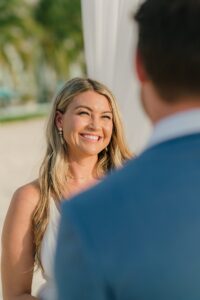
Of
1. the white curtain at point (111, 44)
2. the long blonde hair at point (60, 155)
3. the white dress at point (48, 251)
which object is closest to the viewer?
the white dress at point (48, 251)

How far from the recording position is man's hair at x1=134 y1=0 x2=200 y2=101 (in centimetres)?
93

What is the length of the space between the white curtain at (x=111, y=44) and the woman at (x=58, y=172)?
0.89 metres

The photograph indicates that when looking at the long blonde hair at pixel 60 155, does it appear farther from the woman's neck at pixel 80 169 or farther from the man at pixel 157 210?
the man at pixel 157 210

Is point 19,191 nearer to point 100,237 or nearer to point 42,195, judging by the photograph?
point 42,195

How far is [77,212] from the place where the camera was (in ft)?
2.97

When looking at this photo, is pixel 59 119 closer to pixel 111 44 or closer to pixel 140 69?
pixel 111 44

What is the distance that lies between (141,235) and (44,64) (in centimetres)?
3830

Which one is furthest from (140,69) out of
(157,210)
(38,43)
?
(38,43)

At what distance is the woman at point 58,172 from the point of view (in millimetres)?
2492

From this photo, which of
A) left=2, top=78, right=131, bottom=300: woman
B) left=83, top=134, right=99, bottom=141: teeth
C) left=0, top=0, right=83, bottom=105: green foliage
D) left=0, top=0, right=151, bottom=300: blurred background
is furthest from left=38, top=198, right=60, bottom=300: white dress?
left=0, top=0, right=83, bottom=105: green foliage

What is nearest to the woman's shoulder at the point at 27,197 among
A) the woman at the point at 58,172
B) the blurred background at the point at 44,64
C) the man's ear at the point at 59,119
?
the woman at the point at 58,172

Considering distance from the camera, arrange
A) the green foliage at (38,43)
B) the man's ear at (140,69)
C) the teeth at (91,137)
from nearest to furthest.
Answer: the man's ear at (140,69) < the teeth at (91,137) < the green foliage at (38,43)

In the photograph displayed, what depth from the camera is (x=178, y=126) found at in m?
0.93

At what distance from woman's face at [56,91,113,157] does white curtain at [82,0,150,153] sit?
3.02ft
